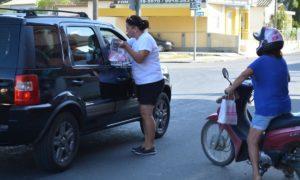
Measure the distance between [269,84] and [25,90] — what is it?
2.49 meters

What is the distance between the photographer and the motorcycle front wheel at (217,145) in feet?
22.6

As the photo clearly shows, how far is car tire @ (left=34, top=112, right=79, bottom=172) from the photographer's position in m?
6.36

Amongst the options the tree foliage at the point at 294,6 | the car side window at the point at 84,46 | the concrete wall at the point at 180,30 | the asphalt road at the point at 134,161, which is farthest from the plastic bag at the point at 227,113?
the tree foliage at the point at 294,6

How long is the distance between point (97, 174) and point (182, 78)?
42.9ft

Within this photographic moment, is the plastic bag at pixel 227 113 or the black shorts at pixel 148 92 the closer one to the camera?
the plastic bag at pixel 227 113

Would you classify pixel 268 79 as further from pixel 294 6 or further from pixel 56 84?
pixel 294 6

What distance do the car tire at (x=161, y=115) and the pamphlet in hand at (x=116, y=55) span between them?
1.15 metres

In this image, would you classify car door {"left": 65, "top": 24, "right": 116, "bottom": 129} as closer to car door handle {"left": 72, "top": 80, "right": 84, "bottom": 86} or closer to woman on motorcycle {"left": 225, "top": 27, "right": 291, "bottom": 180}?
car door handle {"left": 72, "top": 80, "right": 84, "bottom": 86}

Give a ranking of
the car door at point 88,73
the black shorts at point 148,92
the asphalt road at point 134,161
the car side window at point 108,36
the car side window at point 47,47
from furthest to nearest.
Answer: the car side window at point 108,36
the black shorts at point 148,92
the car door at point 88,73
the asphalt road at point 134,161
the car side window at point 47,47

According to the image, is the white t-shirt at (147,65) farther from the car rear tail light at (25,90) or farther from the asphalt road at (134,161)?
the car rear tail light at (25,90)

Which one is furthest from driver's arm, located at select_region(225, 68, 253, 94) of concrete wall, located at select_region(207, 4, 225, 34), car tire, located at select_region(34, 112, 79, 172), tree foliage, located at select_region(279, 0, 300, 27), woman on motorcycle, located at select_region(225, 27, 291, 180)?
tree foliage, located at select_region(279, 0, 300, 27)

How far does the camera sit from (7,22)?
6.22 meters

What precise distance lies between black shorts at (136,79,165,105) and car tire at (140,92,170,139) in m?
1.08

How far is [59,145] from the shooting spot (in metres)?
6.59
